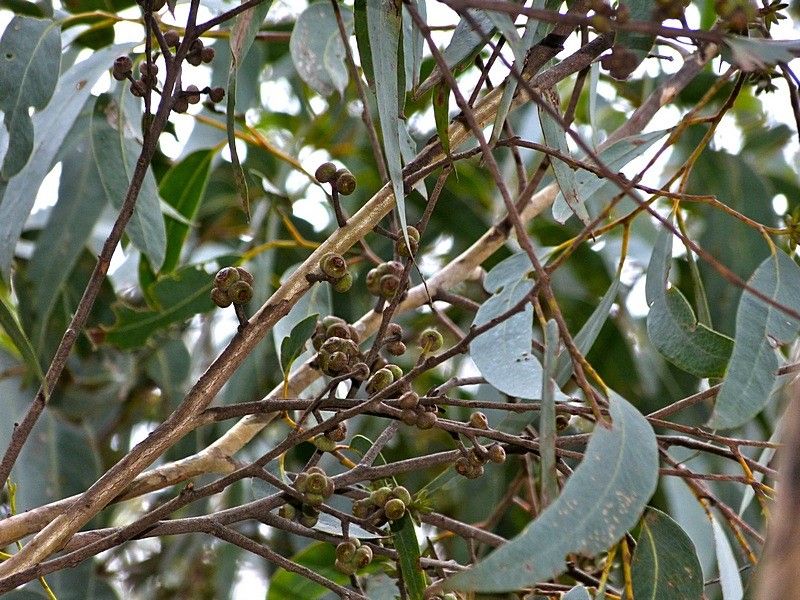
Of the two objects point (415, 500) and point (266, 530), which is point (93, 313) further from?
point (415, 500)

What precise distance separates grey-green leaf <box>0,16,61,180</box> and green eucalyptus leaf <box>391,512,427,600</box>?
1.84 ft

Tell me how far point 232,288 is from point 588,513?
1.04 ft

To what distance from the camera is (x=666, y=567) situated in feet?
2.80

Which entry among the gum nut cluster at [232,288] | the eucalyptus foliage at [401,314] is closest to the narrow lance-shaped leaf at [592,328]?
the eucalyptus foliage at [401,314]

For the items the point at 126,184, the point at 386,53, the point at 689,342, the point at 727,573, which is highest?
the point at 126,184

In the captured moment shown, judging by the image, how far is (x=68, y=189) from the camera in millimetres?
1585

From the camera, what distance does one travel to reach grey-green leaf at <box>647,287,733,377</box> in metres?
0.93

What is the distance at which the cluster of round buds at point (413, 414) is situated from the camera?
78cm

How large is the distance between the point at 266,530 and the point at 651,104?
1.25 m

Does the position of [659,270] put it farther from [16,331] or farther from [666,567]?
[16,331]

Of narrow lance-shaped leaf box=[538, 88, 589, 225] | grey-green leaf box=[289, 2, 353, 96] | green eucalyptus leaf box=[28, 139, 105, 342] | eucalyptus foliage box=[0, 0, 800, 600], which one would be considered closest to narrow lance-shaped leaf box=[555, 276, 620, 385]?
eucalyptus foliage box=[0, 0, 800, 600]

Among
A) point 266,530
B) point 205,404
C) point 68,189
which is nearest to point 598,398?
point 205,404

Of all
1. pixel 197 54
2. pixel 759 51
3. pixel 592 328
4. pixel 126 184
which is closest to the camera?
pixel 759 51

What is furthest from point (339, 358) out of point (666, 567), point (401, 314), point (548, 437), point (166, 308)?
point (166, 308)
